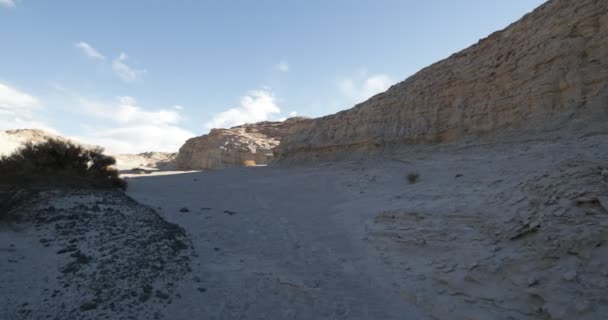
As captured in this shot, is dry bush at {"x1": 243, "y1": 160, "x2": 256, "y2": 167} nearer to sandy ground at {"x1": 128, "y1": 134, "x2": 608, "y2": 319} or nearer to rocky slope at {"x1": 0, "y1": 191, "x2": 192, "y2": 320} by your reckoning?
sandy ground at {"x1": 128, "y1": 134, "x2": 608, "y2": 319}

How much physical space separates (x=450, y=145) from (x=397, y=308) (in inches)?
425

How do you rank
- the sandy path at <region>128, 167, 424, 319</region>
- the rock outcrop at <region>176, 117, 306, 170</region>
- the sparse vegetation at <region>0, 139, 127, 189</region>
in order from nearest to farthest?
the sandy path at <region>128, 167, 424, 319</region> < the sparse vegetation at <region>0, 139, 127, 189</region> < the rock outcrop at <region>176, 117, 306, 170</region>

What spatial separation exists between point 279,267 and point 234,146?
3509cm

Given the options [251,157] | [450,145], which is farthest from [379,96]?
[251,157]

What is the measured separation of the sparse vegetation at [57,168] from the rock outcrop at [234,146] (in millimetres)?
24547

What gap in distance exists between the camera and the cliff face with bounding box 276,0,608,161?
34.0 feet

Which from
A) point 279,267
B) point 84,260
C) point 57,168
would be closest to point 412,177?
point 279,267

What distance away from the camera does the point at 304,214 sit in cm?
912

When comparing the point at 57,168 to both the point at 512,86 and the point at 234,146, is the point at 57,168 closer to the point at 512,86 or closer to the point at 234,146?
the point at 512,86

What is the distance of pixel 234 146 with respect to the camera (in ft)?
128

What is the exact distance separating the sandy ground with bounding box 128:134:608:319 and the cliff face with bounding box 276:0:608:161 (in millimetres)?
2786

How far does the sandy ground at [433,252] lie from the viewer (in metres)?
3.54

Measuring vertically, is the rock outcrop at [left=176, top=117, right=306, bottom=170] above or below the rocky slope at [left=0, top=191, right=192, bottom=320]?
above

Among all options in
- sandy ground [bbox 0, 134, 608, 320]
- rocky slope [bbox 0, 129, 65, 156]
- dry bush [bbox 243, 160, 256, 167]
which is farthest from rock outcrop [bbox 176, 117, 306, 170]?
sandy ground [bbox 0, 134, 608, 320]
